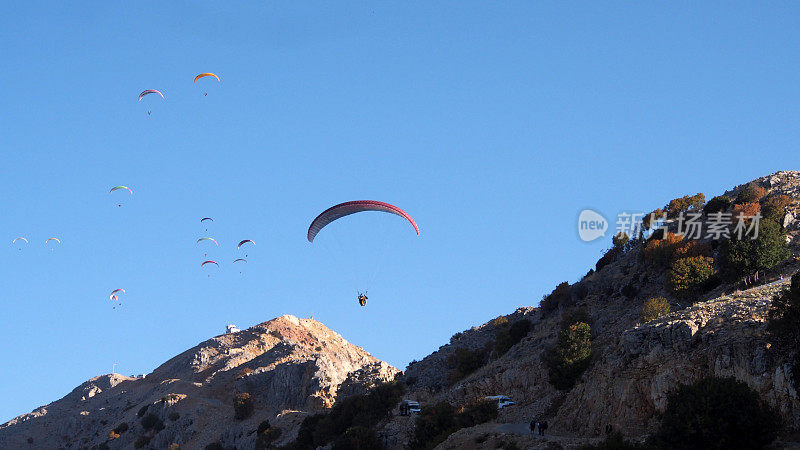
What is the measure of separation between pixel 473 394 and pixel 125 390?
99.2 meters

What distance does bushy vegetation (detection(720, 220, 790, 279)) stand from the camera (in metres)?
58.8

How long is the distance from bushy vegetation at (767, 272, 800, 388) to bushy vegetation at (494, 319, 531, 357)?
4095cm

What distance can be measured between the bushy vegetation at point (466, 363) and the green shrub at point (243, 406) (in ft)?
108

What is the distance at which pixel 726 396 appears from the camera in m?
34.4

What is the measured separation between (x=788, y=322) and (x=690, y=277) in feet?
87.6

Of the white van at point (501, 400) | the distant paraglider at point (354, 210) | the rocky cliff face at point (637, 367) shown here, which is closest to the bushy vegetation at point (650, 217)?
the rocky cliff face at point (637, 367)

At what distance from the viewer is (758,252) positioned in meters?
58.8

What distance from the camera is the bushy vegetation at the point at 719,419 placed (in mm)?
33281

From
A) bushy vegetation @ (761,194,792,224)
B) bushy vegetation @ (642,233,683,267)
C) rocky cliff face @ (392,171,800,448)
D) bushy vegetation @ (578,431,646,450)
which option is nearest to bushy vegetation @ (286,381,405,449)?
rocky cliff face @ (392,171,800,448)

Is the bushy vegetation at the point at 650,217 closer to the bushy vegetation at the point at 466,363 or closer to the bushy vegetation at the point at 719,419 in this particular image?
the bushy vegetation at the point at 466,363

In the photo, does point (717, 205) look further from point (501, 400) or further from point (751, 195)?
point (501, 400)

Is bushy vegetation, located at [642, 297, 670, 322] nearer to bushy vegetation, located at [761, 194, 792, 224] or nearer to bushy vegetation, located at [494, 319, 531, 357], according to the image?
bushy vegetation, located at [761, 194, 792, 224]

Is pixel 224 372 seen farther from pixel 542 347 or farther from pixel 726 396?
pixel 726 396

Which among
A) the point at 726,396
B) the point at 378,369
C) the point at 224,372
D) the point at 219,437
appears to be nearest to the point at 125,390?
the point at 224,372
